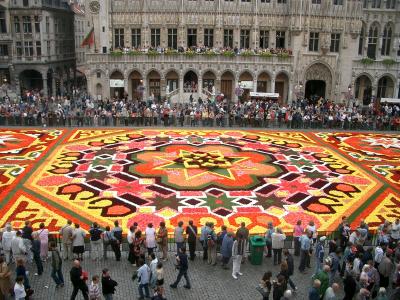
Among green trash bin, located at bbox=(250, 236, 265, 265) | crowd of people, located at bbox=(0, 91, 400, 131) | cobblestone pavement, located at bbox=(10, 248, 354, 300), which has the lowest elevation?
cobblestone pavement, located at bbox=(10, 248, 354, 300)

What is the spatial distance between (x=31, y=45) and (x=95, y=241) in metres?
49.8

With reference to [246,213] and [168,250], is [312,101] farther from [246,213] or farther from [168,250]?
[168,250]

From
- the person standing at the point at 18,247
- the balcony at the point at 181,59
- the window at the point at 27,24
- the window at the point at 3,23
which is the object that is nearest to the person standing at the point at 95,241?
the person standing at the point at 18,247

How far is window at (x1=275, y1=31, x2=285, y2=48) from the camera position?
55.4m

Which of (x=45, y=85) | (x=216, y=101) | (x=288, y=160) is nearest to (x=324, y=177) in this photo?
(x=288, y=160)

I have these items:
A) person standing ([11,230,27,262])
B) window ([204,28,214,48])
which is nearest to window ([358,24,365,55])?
window ([204,28,214,48])

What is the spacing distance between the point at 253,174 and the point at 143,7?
112 feet

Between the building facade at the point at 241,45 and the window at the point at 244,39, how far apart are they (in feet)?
0.12

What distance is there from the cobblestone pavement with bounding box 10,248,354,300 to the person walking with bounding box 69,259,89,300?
77cm

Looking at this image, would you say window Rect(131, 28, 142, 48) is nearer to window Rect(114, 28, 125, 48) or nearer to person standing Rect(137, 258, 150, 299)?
window Rect(114, 28, 125, 48)

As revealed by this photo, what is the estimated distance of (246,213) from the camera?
21.7 meters

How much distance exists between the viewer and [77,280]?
13.6 meters

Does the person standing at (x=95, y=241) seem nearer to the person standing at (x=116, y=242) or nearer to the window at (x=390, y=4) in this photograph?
the person standing at (x=116, y=242)

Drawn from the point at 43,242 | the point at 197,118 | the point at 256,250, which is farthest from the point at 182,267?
the point at 197,118
